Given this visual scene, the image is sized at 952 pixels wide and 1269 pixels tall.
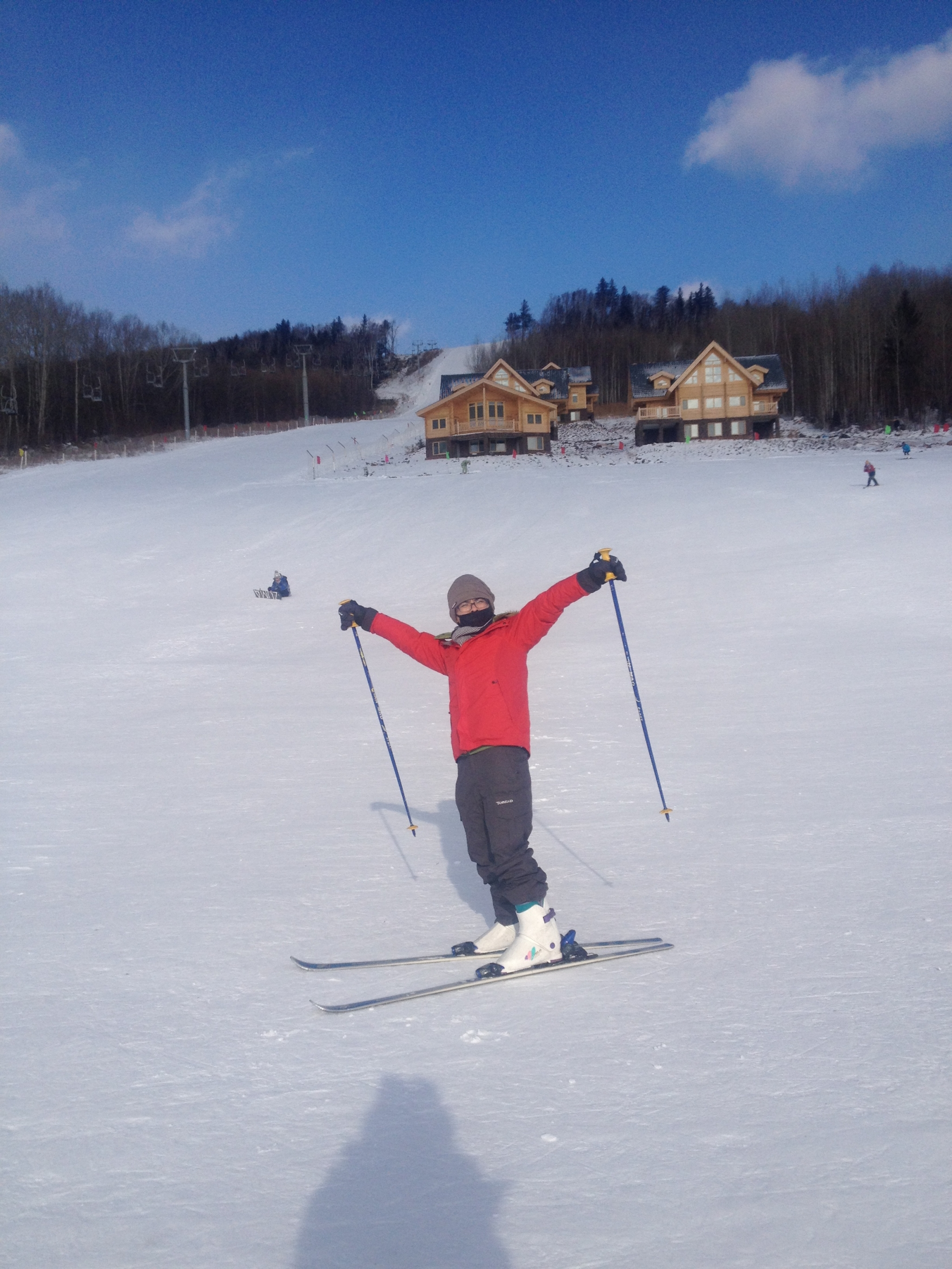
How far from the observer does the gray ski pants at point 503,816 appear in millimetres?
3227

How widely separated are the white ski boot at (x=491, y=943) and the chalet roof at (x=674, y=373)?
46.2 metres

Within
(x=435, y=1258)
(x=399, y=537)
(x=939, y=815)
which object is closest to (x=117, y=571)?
(x=399, y=537)

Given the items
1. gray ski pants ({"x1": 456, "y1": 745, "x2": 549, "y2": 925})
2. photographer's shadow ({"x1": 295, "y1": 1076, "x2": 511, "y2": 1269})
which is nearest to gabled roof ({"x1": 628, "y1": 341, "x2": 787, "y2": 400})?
gray ski pants ({"x1": 456, "y1": 745, "x2": 549, "y2": 925})

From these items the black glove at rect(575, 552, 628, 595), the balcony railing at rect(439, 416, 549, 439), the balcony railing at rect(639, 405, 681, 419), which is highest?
the balcony railing at rect(639, 405, 681, 419)

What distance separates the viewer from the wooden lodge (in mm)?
43938

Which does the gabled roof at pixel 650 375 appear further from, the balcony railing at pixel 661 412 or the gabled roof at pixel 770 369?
the gabled roof at pixel 770 369

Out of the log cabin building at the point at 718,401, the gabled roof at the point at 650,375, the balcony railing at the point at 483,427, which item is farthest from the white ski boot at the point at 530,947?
the gabled roof at the point at 650,375

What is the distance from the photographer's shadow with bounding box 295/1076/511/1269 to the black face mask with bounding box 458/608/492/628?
165 centimetres

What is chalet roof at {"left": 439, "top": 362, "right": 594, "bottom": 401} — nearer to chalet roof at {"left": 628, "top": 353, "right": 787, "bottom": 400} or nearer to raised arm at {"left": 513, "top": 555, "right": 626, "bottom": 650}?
chalet roof at {"left": 628, "top": 353, "right": 787, "bottom": 400}

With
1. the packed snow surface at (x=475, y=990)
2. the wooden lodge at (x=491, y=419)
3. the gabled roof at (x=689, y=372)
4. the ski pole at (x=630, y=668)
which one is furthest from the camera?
the gabled roof at (x=689, y=372)

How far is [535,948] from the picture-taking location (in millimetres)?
3234

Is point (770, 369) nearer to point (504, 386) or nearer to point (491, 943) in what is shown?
point (504, 386)

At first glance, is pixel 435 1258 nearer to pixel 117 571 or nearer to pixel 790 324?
pixel 117 571

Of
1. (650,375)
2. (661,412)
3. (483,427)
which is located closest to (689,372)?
(661,412)
